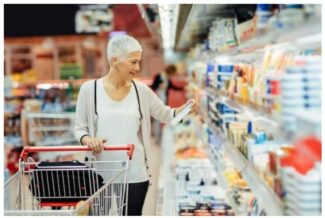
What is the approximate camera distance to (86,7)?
12.7 metres

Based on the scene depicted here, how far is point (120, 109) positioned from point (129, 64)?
0.83ft

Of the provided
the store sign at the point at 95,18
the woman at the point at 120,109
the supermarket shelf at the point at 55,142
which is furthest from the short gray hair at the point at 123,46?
the store sign at the point at 95,18

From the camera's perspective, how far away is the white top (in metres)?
3.23

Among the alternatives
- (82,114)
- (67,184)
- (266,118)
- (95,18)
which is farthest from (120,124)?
(95,18)

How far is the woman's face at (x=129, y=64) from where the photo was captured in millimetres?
3154

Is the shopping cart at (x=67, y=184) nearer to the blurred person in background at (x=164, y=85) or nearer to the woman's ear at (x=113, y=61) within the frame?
the woman's ear at (x=113, y=61)

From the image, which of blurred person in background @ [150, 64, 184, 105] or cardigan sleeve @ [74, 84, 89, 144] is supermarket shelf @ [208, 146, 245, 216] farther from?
blurred person in background @ [150, 64, 184, 105]

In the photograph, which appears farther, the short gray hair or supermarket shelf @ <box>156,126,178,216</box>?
supermarket shelf @ <box>156,126,178,216</box>

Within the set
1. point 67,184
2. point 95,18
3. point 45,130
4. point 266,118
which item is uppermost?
point 95,18

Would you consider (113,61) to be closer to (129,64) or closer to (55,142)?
(129,64)

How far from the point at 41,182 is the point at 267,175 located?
1.23 m

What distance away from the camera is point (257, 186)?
2777mm

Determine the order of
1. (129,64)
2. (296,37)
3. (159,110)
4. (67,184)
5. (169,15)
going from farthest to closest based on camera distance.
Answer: (169,15), (159,110), (129,64), (67,184), (296,37)

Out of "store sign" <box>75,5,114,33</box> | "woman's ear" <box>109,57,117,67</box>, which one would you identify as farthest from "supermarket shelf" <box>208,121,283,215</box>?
"store sign" <box>75,5,114,33</box>
